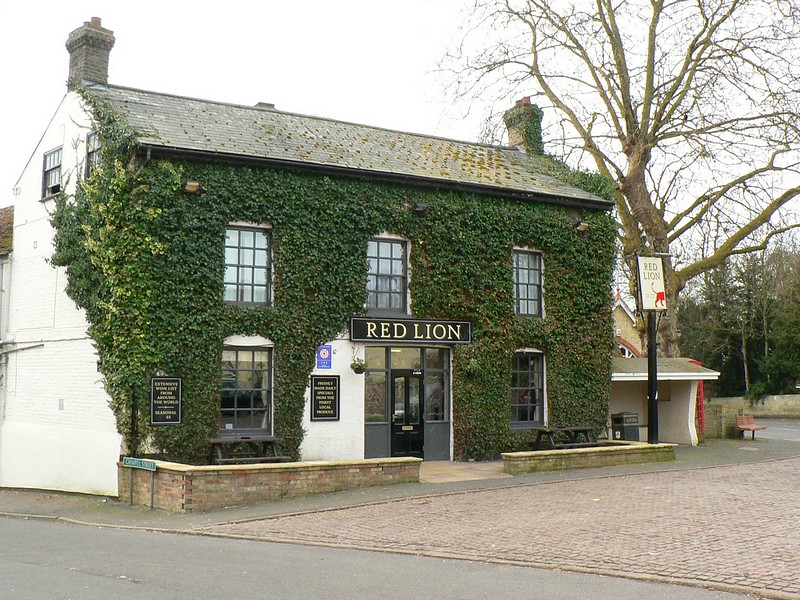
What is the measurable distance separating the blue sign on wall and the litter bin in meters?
9.21

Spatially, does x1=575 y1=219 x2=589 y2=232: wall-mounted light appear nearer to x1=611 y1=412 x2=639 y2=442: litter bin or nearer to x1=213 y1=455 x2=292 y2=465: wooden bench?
x1=611 y1=412 x2=639 y2=442: litter bin

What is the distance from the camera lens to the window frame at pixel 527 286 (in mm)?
21328

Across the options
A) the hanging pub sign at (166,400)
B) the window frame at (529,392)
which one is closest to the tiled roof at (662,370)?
the window frame at (529,392)

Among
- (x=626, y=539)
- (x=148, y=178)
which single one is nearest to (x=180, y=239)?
(x=148, y=178)

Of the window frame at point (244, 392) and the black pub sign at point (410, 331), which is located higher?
the black pub sign at point (410, 331)

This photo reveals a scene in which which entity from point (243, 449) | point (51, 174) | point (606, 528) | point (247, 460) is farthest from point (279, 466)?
point (51, 174)

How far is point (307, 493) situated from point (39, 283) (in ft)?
29.2

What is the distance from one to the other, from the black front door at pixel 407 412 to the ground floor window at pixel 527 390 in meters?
2.58

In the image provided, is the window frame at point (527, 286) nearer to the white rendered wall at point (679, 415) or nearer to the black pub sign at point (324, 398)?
the black pub sign at point (324, 398)

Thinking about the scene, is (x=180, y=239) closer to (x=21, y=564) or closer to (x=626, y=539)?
(x=21, y=564)

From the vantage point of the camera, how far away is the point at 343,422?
1861 cm

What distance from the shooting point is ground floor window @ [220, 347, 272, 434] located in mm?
17500

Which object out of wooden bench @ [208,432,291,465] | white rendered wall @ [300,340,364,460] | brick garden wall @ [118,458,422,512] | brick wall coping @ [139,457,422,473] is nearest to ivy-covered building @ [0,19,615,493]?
white rendered wall @ [300,340,364,460]

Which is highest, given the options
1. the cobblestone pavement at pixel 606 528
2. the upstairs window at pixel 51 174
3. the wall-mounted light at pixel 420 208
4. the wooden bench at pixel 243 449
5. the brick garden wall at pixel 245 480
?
the upstairs window at pixel 51 174
